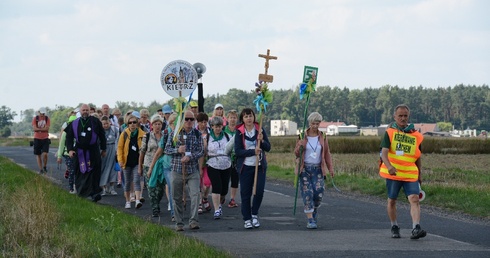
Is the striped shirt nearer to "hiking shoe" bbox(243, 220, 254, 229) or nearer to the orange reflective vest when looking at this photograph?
"hiking shoe" bbox(243, 220, 254, 229)

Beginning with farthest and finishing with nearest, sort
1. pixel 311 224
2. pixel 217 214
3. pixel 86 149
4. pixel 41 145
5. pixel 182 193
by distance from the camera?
1. pixel 41 145
2. pixel 86 149
3. pixel 217 214
4. pixel 182 193
5. pixel 311 224

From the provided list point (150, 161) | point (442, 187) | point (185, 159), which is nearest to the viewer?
point (185, 159)

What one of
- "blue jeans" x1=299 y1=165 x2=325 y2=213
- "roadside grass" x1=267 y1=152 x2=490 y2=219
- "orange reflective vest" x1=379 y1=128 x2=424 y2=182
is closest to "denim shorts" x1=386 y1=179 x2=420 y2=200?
"orange reflective vest" x1=379 y1=128 x2=424 y2=182

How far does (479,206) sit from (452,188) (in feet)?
8.74

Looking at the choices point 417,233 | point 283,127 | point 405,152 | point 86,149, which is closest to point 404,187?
point 405,152

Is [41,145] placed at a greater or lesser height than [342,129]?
greater

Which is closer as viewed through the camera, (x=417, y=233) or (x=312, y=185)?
(x=417, y=233)

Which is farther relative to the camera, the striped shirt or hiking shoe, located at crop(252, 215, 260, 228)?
hiking shoe, located at crop(252, 215, 260, 228)

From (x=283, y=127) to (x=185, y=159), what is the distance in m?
161

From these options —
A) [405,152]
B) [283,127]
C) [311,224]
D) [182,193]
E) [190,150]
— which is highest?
[405,152]

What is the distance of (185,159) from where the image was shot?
12859 millimetres

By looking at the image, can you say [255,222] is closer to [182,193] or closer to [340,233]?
[182,193]

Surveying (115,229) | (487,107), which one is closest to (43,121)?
(115,229)

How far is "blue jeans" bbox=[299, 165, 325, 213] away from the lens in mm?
13148
